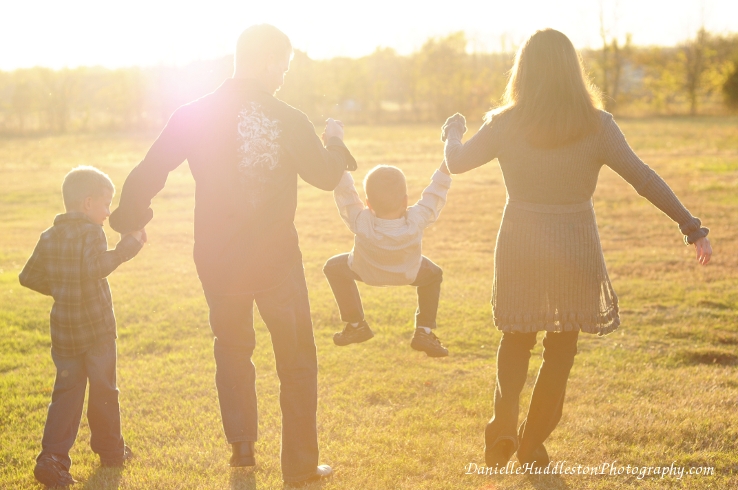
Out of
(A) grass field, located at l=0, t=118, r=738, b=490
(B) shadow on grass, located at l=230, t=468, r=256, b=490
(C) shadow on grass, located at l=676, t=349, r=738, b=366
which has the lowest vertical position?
(C) shadow on grass, located at l=676, t=349, r=738, b=366

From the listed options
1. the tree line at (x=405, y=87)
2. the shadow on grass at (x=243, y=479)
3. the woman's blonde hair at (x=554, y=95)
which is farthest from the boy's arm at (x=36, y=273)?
the tree line at (x=405, y=87)

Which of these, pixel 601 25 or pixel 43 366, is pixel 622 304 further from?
pixel 601 25

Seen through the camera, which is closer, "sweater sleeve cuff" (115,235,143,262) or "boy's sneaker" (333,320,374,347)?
"sweater sleeve cuff" (115,235,143,262)

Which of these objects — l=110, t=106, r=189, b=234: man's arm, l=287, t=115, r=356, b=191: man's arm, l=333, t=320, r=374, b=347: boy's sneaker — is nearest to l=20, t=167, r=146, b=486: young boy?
l=110, t=106, r=189, b=234: man's arm

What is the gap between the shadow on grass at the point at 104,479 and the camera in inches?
150

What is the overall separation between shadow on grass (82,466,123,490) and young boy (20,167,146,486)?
0.11 m

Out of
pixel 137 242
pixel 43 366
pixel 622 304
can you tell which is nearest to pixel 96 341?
pixel 137 242

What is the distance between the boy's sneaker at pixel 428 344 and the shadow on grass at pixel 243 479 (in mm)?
1183

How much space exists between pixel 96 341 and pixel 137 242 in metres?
0.68

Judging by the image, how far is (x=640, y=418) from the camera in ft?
15.5

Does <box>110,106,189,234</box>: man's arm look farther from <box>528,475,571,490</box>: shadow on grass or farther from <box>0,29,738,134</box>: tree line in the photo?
<box>0,29,738,134</box>: tree line

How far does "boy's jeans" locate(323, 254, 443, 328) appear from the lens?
13.4 feet

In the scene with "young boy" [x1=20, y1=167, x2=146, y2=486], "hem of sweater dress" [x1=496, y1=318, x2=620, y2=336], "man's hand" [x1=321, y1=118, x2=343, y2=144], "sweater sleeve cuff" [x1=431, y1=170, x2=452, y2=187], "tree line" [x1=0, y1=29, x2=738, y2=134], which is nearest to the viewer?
"hem of sweater dress" [x1=496, y1=318, x2=620, y2=336]

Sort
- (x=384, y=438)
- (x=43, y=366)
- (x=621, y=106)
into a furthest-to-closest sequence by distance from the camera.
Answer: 1. (x=621, y=106)
2. (x=43, y=366)
3. (x=384, y=438)
